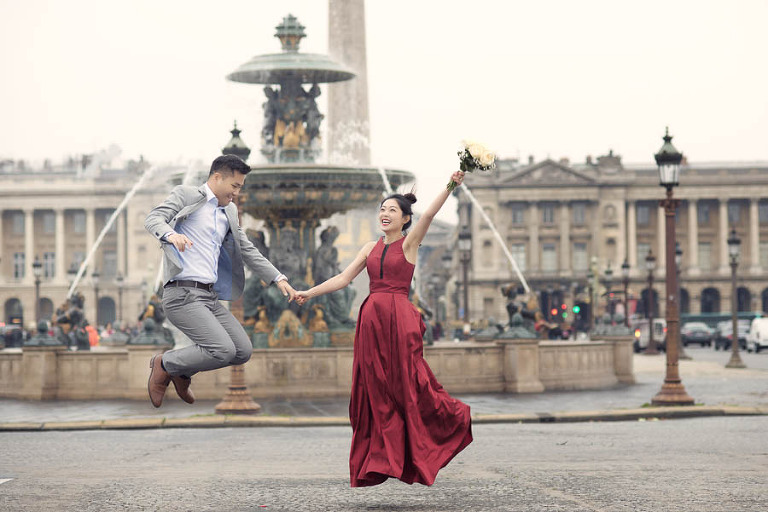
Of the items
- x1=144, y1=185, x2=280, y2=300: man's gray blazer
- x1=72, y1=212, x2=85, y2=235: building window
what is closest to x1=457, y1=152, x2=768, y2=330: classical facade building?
x1=72, y1=212, x2=85, y2=235: building window

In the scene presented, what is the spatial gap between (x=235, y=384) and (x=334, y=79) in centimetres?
1078

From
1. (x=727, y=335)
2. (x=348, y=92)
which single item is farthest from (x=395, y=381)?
(x=727, y=335)

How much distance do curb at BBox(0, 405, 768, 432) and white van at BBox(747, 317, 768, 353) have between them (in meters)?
37.8

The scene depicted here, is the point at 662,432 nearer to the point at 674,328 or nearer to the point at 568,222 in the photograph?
the point at 674,328

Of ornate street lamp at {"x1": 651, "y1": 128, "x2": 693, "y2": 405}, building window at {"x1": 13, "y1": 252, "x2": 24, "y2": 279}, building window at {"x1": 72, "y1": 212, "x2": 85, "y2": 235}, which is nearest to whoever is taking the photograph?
ornate street lamp at {"x1": 651, "y1": 128, "x2": 693, "y2": 405}

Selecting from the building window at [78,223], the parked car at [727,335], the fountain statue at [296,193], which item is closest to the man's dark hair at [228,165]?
the fountain statue at [296,193]

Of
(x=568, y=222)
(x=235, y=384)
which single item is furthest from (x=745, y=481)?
(x=568, y=222)

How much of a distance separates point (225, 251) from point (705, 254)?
122821 millimetres

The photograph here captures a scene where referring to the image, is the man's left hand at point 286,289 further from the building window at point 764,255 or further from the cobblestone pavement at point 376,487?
the building window at point 764,255

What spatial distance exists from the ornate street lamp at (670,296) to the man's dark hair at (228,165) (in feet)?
36.6

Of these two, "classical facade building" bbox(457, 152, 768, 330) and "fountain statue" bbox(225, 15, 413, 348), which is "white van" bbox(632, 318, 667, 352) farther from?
"classical facade building" bbox(457, 152, 768, 330)

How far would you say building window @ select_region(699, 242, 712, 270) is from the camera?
415ft

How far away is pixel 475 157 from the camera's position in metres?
8.12

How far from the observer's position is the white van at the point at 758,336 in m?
53.5
